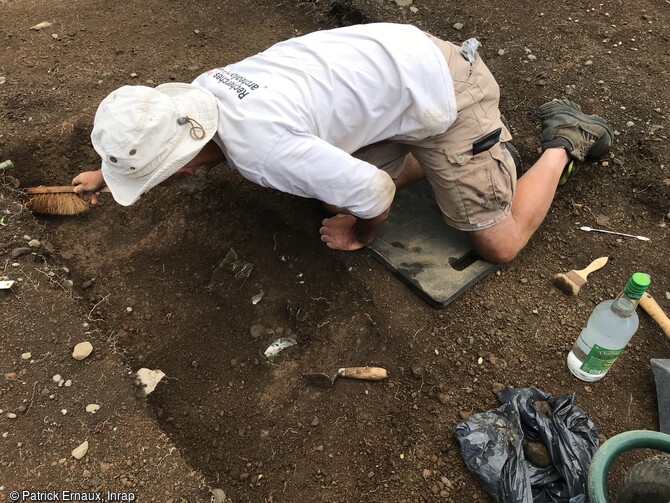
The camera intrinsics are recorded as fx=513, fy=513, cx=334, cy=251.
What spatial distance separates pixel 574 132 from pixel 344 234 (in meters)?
1.30

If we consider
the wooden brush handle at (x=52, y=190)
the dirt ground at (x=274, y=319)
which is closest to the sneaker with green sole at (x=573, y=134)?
the dirt ground at (x=274, y=319)

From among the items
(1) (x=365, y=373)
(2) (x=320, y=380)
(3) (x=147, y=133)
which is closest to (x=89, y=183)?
(3) (x=147, y=133)

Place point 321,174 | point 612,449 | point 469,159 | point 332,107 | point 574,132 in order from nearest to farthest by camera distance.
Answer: point 612,449 → point 321,174 → point 332,107 → point 469,159 → point 574,132

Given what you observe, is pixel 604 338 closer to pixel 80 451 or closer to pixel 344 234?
pixel 344 234

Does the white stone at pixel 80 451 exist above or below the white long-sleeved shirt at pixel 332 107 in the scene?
below

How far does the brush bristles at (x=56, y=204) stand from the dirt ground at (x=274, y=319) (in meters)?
0.07

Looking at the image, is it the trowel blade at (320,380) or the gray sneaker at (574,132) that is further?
the gray sneaker at (574,132)

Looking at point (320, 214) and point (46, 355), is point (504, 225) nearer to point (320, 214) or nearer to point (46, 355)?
point (320, 214)

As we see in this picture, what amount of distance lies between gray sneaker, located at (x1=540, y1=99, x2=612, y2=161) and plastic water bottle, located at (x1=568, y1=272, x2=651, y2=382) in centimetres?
97

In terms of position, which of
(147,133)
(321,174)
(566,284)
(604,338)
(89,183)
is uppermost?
(147,133)

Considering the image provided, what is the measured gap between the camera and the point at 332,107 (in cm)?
192

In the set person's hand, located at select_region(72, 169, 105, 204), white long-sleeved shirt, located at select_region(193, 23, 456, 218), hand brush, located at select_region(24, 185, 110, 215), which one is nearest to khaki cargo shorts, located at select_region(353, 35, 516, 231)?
white long-sleeved shirt, located at select_region(193, 23, 456, 218)

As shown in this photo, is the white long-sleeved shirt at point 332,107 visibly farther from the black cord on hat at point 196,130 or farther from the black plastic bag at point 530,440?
the black plastic bag at point 530,440

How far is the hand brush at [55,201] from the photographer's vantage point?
2643 mm
